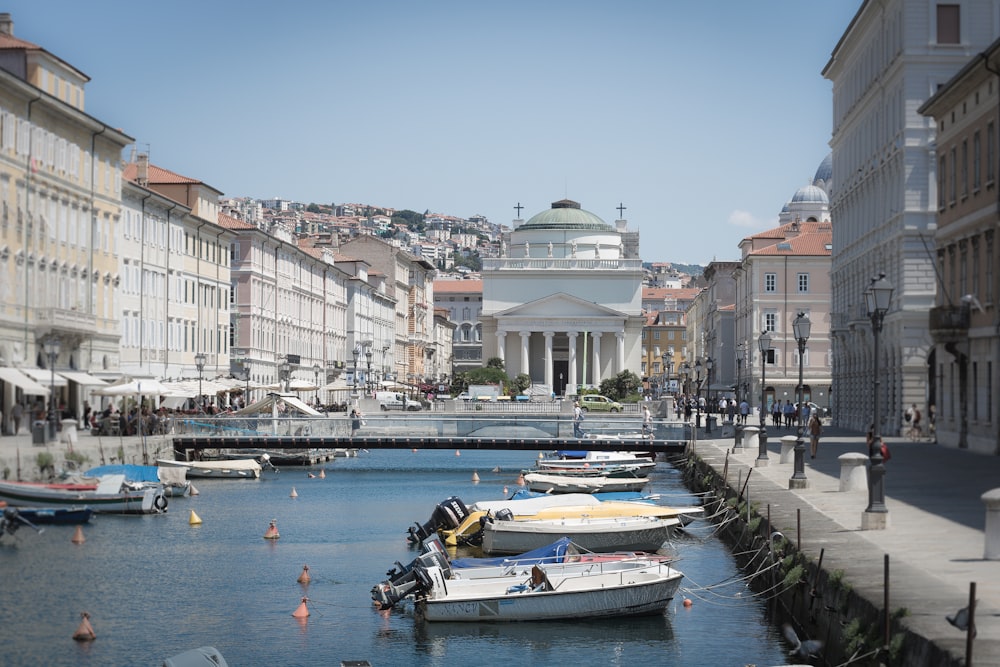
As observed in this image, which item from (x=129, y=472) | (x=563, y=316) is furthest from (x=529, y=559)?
(x=563, y=316)

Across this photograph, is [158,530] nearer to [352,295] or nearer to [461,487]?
[461,487]

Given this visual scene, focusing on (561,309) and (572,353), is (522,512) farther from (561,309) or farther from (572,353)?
(561,309)

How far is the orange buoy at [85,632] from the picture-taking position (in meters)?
25.3

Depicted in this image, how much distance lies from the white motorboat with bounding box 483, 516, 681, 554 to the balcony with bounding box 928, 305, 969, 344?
16874 mm

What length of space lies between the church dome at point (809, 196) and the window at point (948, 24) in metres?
112

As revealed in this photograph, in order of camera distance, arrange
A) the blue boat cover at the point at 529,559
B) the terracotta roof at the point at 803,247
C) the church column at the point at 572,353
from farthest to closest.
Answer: the church column at the point at 572,353
the terracotta roof at the point at 803,247
the blue boat cover at the point at 529,559

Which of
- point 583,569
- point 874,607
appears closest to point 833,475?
point 583,569

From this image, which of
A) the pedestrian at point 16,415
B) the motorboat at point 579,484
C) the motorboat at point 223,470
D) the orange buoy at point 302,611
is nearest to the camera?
the orange buoy at point 302,611

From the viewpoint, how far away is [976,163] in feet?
154

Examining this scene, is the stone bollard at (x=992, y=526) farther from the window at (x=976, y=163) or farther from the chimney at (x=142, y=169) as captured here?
the chimney at (x=142, y=169)

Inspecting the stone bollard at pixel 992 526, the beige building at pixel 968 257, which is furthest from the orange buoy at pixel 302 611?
the beige building at pixel 968 257

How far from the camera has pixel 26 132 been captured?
57.2m

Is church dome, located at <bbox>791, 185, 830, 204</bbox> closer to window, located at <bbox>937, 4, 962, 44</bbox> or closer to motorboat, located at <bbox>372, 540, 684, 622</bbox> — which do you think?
window, located at <bbox>937, 4, 962, 44</bbox>

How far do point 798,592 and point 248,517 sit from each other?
973 inches
